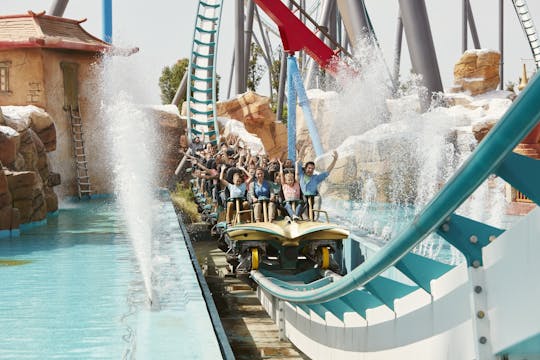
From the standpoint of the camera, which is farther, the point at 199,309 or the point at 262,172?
the point at 262,172

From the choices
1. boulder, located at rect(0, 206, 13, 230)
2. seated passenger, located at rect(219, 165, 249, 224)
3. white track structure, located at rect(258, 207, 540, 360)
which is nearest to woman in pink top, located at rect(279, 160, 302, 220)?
seated passenger, located at rect(219, 165, 249, 224)

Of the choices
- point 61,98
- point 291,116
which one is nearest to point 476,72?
point 291,116

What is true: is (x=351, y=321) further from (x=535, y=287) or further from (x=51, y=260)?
(x=51, y=260)

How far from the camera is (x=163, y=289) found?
6.07 m

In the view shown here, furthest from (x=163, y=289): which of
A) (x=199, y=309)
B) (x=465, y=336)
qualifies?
(x=465, y=336)

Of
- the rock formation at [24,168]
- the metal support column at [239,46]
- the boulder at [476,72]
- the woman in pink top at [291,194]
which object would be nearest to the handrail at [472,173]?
the woman in pink top at [291,194]

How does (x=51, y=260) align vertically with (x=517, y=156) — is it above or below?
below

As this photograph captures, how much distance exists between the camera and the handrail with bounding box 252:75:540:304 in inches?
89.0

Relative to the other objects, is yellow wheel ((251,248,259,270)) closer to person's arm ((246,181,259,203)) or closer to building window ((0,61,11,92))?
person's arm ((246,181,259,203))

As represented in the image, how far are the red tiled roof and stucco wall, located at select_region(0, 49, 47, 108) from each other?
0.75 ft

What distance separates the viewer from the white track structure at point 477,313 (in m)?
2.40

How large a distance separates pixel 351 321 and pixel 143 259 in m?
4.19

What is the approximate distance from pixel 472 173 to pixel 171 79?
38279mm


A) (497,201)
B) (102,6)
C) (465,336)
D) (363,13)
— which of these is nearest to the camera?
(465,336)
